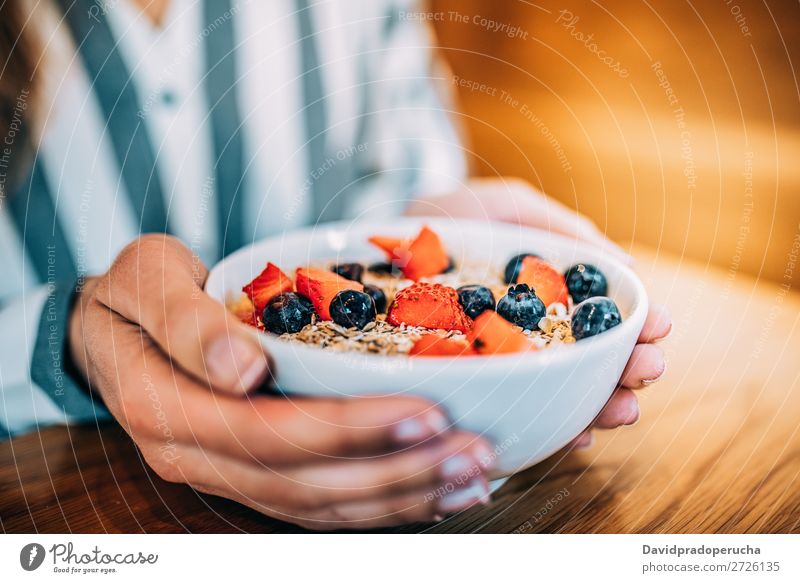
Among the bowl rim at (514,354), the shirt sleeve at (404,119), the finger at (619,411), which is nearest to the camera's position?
the bowl rim at (514,354)

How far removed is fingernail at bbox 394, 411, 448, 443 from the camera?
30cm

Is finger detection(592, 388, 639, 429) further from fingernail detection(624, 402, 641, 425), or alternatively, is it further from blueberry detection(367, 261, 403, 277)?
blueberry detection(367, 261, 403, 277)

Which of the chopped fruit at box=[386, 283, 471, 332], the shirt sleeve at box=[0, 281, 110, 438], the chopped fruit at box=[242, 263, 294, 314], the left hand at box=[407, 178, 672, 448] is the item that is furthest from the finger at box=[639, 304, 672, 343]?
the shirt sleeve at box=[0, 281, 110, 438]

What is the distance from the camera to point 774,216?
1.35 ft

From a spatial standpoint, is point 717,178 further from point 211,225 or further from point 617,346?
point 211,225

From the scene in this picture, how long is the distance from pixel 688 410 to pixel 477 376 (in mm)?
231

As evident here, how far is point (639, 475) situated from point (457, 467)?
13 cm

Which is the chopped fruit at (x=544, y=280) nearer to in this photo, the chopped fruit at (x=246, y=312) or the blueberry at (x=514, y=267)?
the blueberry at (x=514, y=267)

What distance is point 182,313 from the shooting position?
34 centimetres

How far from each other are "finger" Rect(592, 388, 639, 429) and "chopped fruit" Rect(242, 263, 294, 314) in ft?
0.67

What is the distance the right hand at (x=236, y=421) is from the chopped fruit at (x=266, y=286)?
0.03 meters

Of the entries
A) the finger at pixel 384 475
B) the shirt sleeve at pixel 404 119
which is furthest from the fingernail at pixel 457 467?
the shirt sleeve at pixel 404 119

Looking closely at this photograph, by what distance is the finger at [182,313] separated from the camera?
319 millimetres
